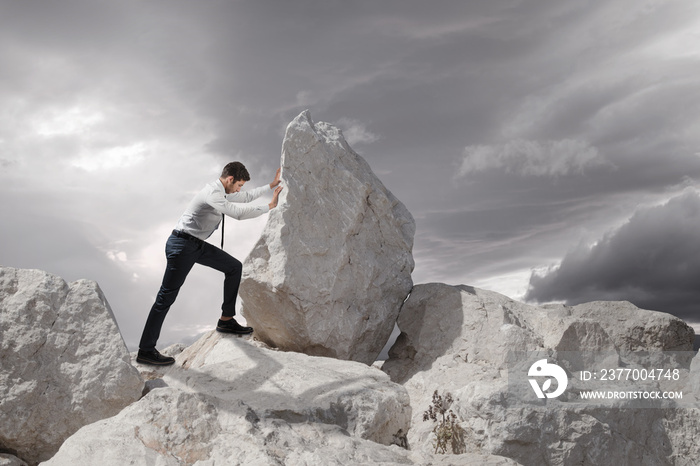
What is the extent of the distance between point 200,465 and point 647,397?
5245 millimetres

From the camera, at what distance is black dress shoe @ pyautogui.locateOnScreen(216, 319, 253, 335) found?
816cm

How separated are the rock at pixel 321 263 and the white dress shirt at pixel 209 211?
0.69 m

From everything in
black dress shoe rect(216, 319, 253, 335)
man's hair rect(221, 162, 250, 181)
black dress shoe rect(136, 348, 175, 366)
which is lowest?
black dress shoe rect(136, 348, 175, 366)

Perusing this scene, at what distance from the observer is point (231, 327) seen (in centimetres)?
818

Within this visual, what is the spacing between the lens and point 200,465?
4.17 meters

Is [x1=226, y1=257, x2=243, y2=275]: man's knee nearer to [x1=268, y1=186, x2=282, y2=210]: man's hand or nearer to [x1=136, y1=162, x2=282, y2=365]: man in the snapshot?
[x1=136, y1=162, x2=282, y2=365]: man

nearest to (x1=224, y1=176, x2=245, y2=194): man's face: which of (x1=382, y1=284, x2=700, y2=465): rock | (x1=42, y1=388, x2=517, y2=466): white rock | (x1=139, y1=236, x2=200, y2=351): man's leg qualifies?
(x1=139, y1=236, x2=200, y2=351): man's leg

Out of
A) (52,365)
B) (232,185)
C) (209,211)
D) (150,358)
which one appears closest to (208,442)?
(52,365)

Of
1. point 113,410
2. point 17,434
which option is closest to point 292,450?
point 113,410

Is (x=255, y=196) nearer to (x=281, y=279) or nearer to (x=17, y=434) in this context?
(x=281, y=279)

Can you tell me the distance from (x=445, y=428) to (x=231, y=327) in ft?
12.0

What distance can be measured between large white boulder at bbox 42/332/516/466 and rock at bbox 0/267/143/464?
78 centimetres

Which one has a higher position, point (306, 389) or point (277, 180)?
point (277, 180)

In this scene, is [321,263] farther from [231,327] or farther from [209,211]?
[209,211]
